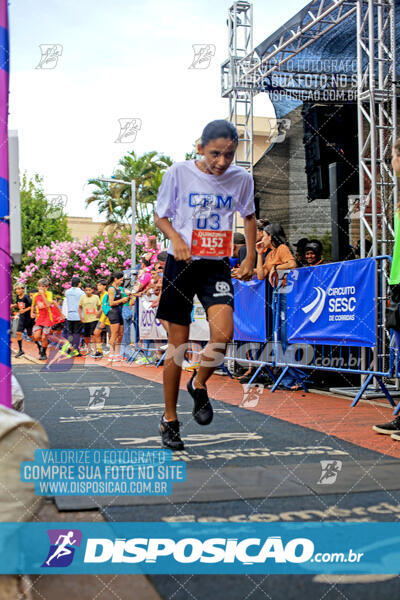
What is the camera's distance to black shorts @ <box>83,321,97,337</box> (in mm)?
16797

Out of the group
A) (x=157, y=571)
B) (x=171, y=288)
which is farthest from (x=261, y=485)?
(x=171, y=288)

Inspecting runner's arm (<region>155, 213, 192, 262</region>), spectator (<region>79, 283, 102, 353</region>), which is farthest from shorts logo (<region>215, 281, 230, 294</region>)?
spectator (<region>79, 283, 102, 353</region>)

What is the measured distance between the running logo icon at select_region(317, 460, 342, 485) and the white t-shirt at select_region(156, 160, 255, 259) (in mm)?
1433

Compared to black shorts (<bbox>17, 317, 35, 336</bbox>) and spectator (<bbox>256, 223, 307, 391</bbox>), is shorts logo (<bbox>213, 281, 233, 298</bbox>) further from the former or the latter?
black shorts (<bbox>17, 317, 35, 336</bbox>)

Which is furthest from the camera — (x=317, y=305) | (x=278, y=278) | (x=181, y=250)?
(x=278, y=278)

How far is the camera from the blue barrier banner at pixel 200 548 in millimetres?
2238

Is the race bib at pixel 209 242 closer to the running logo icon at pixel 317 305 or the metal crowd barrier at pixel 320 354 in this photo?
the metal crowd barrier at pixel 320 354

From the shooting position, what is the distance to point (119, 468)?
11.8 ft

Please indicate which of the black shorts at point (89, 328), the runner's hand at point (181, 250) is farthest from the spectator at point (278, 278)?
the black shorts at point (89, 328)

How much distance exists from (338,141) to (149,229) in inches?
1157

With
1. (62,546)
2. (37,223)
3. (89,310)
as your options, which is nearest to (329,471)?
(62,546)

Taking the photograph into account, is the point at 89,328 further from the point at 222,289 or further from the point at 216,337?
the point at 216,337

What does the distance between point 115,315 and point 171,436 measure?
35.0 feet

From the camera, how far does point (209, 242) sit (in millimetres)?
4184
